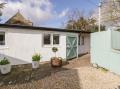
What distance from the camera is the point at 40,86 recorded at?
7.49 metres

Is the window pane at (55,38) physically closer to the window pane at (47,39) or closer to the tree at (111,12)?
the window pane at (47,39)

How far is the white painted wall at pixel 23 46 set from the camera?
12.4 meters

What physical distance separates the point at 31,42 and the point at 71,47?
4.22m

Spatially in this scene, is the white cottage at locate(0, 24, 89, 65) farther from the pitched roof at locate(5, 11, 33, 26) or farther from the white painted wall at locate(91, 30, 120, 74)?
the pitched roof at locate(5, 11, 33, 26)

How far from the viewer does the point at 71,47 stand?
639 inches

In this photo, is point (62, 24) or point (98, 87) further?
point (62, 24)

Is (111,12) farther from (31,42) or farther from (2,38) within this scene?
(2,38)

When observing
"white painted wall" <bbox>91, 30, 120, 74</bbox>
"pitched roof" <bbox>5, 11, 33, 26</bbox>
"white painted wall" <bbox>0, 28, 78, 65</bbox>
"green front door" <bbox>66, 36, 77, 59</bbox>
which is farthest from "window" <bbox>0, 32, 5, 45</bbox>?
"pitched roof" <bbox>5, 11, 33, 26</bbox>

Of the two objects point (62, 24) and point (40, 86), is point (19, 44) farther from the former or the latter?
point (62, 24)

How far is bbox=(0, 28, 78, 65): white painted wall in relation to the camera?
12.4m

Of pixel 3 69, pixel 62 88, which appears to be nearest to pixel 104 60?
pixel 62 88

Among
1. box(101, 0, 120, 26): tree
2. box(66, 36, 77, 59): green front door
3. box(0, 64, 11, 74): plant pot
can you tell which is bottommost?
box(0, 64, 11, 74): plant pot

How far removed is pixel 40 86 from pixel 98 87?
8.12 ft

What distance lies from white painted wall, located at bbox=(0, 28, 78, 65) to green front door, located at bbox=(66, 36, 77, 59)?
1.75m
